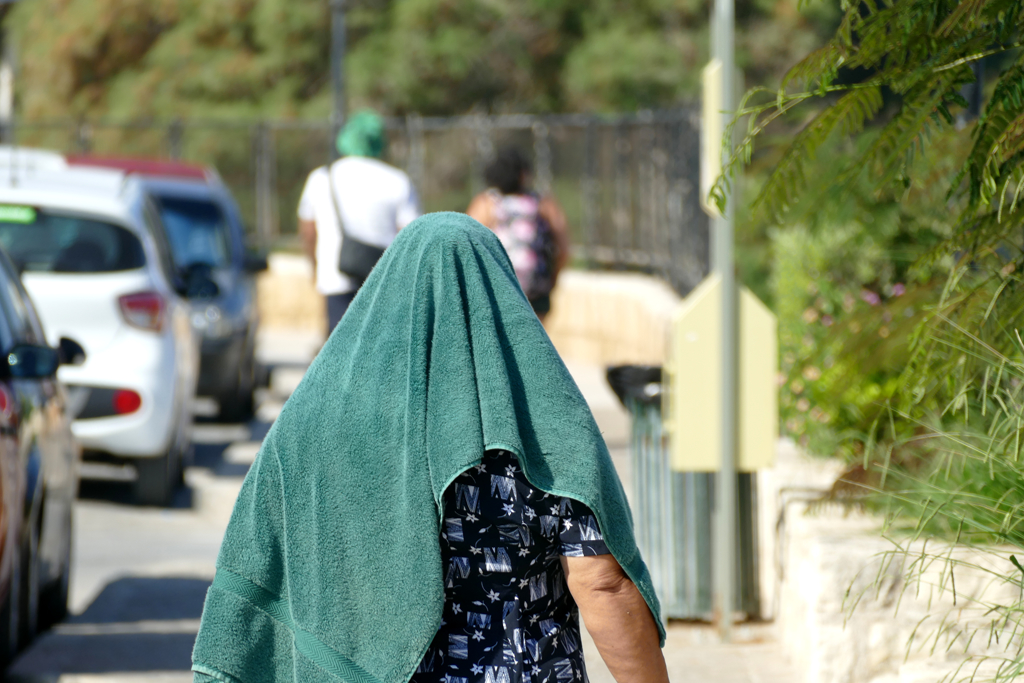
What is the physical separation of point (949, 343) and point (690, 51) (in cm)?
2249

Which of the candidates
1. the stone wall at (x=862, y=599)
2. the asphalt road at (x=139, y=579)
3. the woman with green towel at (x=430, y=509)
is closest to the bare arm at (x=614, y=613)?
the woman with green towel at (x=430, y=509)

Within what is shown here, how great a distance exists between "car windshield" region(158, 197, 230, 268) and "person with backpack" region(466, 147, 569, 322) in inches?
180

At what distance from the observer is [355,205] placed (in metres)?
7.61

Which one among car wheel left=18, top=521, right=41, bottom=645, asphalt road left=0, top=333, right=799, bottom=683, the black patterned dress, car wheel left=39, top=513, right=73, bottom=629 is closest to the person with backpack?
asphalt road left=0, top=333, right=799, bottom=683

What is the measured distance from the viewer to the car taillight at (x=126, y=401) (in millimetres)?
7918

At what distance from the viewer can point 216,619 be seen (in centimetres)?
232

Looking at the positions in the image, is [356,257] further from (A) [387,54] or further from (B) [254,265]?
(A) [387,54]

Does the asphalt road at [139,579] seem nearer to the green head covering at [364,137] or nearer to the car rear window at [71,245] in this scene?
the car rear window at [71,245]

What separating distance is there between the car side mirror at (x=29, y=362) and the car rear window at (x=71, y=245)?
2.76 m

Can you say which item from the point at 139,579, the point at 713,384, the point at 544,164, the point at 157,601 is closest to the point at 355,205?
the point at 139,579

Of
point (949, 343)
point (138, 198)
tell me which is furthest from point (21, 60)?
point (949, 343)

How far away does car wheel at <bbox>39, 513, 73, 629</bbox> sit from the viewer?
5.77 metres

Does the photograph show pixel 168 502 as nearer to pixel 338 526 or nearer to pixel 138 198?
pixel 138 198

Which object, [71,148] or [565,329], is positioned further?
[71,148]
